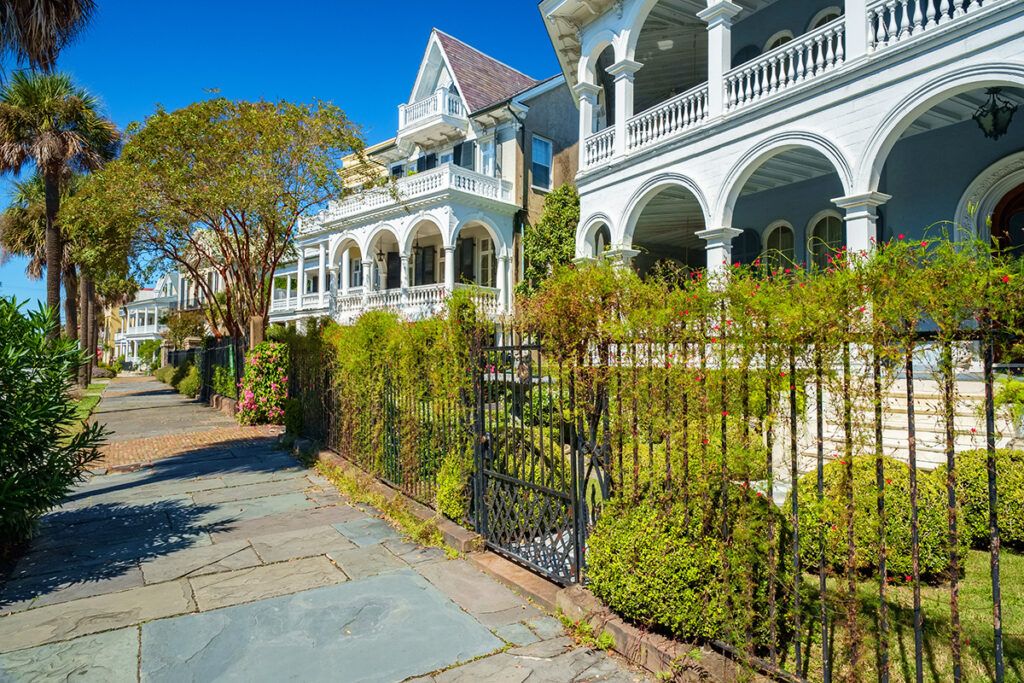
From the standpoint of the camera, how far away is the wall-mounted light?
9000 mm

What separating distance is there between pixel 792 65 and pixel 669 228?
780 centimetres

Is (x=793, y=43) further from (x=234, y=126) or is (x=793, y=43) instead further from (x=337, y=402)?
(x=234, y=126)

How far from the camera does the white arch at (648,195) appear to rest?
11956mm

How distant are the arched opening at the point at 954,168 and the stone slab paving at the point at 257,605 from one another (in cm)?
903

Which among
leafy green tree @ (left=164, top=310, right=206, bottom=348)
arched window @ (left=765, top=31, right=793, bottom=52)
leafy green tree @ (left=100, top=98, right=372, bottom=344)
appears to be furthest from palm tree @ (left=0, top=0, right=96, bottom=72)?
leafy green tree @ (left=164, top=310, right=206, bottom=348)

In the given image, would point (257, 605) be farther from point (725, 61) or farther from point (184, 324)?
point (184, 324)

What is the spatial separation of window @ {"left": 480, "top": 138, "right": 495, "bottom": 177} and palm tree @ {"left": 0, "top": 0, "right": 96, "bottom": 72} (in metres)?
15.5

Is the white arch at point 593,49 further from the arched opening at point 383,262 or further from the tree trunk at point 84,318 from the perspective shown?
the tree trunk at point 84,318

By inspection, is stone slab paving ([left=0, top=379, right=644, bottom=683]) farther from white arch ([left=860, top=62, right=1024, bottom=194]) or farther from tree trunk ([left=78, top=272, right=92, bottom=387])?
tree trunk ([left=78, top=272, right=92, bottom=387])

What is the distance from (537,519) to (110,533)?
5.04 m

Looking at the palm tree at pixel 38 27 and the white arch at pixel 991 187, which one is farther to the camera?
the white arch at pixel 991 187

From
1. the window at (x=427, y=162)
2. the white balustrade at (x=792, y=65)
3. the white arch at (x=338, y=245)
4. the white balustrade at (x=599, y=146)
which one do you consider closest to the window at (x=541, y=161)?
the window at (x=427, y=162)

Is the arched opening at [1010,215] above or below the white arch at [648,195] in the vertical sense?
below

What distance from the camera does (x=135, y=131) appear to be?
13898mm
